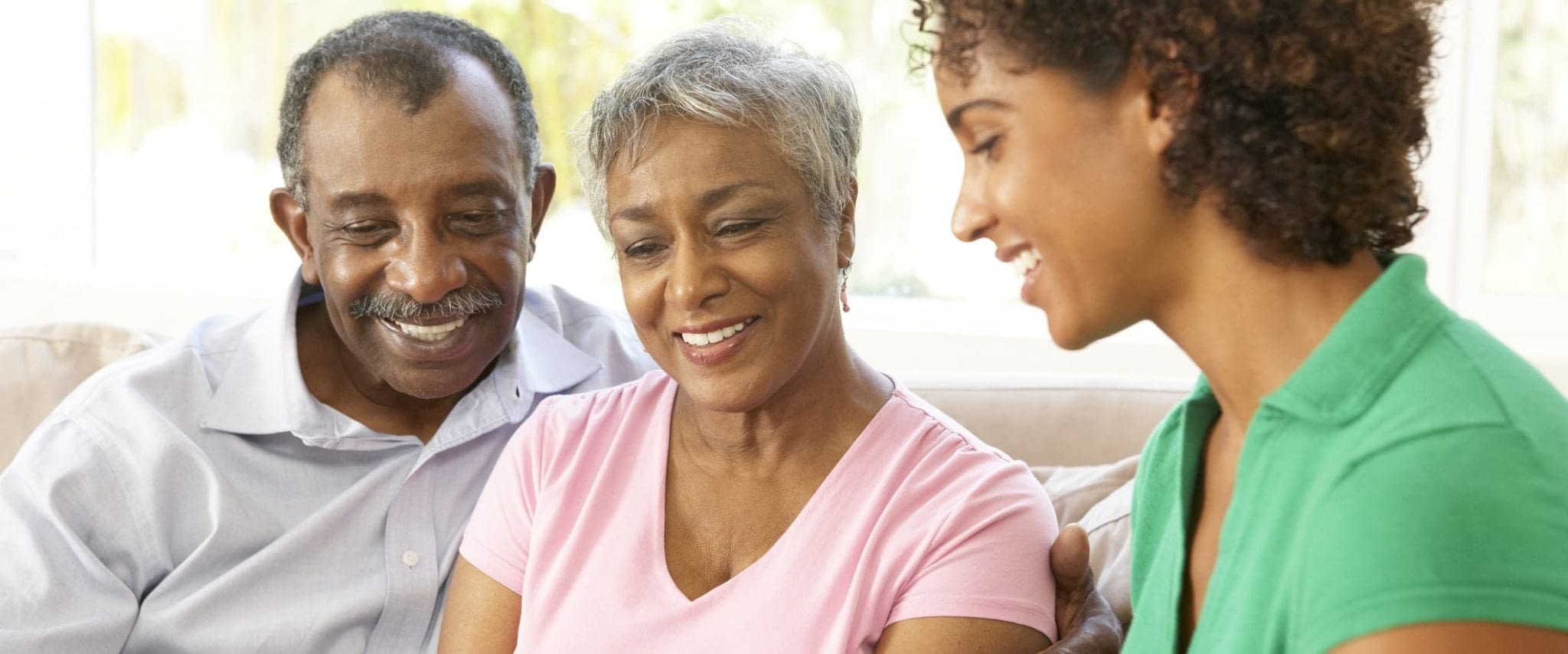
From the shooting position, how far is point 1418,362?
3.11 ft

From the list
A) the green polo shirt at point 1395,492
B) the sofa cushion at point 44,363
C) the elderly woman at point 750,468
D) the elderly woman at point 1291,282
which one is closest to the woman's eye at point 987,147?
the elderly woman at point 1291,282

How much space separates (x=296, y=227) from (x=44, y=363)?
0.60 m

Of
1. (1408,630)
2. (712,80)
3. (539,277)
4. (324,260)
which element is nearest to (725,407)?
(712,80)

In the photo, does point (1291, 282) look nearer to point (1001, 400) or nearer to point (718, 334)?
point (718, 334)

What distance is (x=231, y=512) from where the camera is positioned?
75.0 inches

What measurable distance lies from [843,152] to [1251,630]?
822 mm

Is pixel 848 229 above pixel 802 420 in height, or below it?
above

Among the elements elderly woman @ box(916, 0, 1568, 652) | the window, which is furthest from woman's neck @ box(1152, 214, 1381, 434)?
the window

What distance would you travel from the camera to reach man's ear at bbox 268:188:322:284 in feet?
6.79

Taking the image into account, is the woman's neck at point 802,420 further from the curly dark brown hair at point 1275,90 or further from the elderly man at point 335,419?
the curly dark brown hair at point 1275,90

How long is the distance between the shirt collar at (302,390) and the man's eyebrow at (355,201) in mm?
214

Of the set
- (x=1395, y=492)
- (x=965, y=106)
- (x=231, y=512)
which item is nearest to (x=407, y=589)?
(x=231, y=512)

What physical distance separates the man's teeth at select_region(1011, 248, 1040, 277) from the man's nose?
1.00 m

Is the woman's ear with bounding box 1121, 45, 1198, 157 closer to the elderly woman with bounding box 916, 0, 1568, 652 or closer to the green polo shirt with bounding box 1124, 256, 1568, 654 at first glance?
the elderly woman with bounding box 916, 0, 1568, 652
